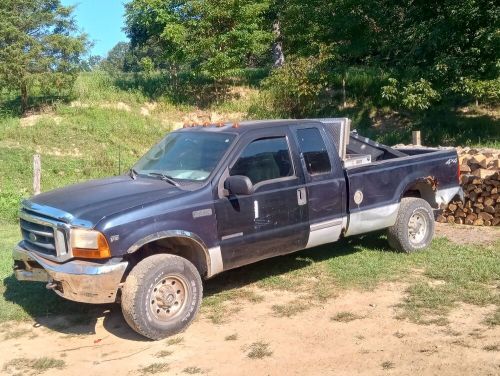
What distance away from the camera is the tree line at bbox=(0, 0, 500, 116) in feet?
52.1

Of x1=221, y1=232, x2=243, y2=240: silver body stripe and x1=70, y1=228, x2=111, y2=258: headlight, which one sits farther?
x1=221, y1=232, x2=243, y2=240: silver body stripe

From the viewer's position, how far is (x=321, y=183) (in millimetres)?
6641

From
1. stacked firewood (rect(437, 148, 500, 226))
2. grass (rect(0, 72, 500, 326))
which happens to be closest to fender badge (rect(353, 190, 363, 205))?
grass (rect(0, 72, 500, 326))

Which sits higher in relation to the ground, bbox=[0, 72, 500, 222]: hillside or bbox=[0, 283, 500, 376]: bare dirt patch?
bbox=[0, 72, 500, 222]: hillside

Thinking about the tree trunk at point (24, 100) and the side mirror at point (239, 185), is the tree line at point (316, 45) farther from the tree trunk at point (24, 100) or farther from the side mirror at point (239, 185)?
the side mirror at point (239, 185)

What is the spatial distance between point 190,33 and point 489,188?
1762 cm

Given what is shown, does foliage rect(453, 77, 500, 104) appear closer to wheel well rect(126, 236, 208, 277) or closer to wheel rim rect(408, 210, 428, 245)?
wheel rim rect(408, 210, 428, 245)

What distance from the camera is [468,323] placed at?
549 centimetres

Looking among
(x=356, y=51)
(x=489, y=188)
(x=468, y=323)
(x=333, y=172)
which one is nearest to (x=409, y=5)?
(x=356, y=51)

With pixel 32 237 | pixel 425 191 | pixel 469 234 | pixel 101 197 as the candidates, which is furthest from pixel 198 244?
pixel 469 234

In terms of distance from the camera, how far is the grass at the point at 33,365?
4.94 m

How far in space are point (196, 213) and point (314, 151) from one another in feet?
5.82

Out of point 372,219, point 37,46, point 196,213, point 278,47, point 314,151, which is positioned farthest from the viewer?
point 278,47

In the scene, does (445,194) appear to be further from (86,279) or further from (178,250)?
(86,279)
